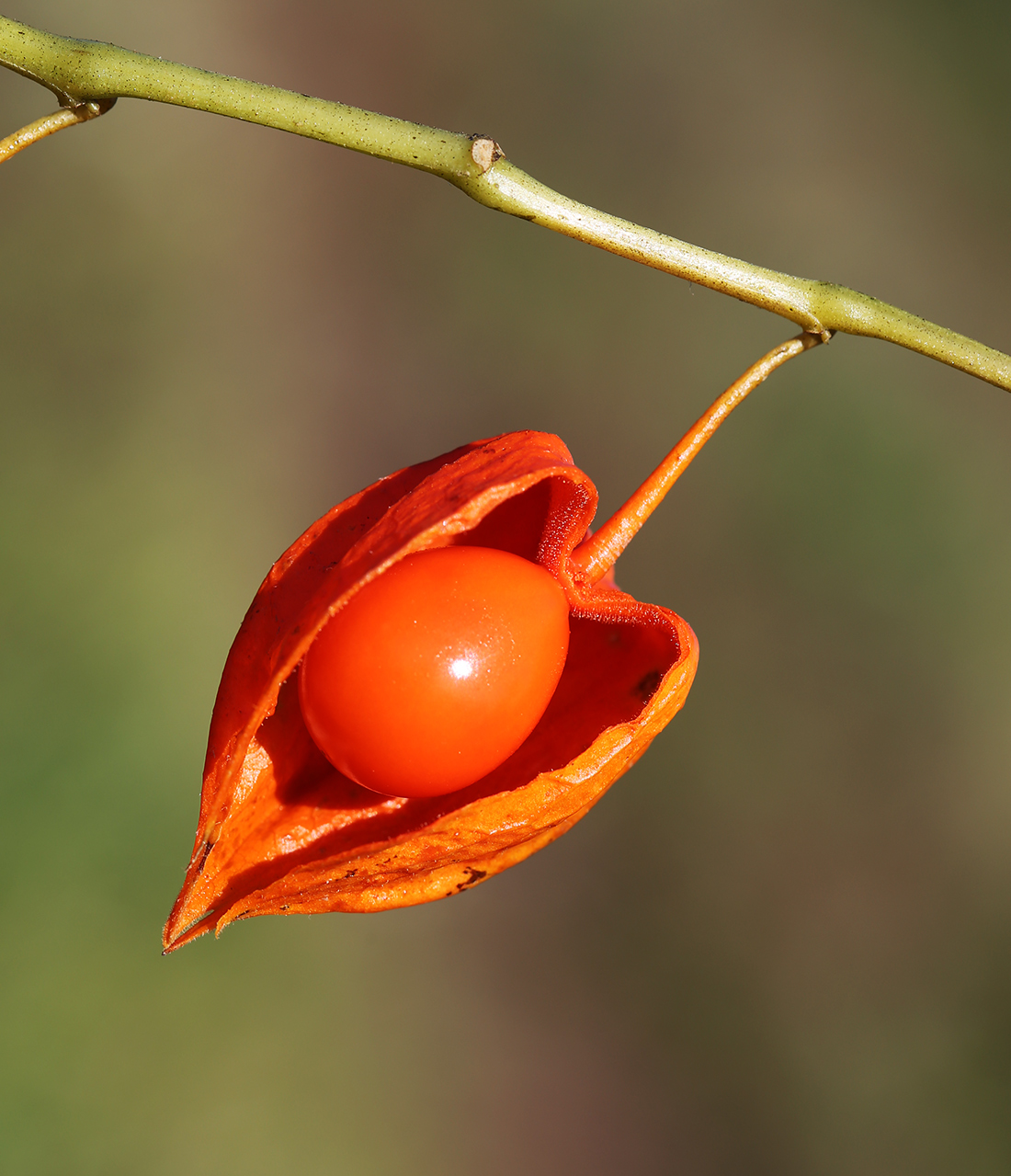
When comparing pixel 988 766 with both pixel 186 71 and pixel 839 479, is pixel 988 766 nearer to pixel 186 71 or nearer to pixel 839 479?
pixel 839 479

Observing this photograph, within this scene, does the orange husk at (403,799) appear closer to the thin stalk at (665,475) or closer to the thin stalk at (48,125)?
the thin stalk at (665,475)

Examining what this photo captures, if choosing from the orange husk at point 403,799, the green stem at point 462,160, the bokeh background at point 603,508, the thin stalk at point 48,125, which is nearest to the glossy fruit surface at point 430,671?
the orange husk at point 403,799

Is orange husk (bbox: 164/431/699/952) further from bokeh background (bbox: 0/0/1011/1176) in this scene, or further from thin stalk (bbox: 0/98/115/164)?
bokeh background (bbox: 0/0/1011/1176)

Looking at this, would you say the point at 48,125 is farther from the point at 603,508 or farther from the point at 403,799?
the point at 603,508

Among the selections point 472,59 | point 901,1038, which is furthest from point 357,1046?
point 472,59

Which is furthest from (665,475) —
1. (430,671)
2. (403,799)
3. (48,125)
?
(48,125)
